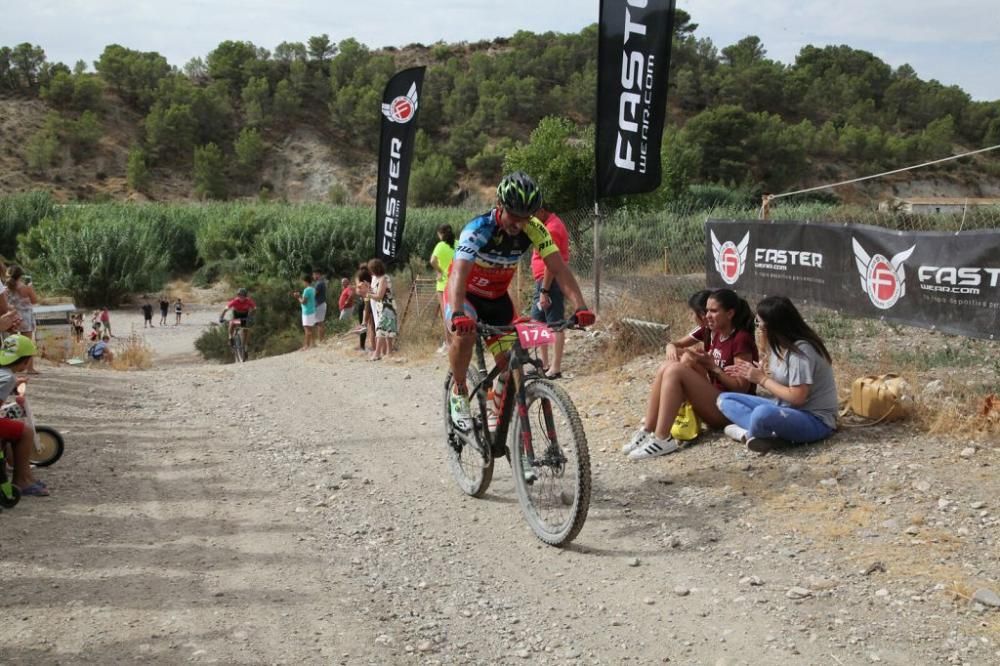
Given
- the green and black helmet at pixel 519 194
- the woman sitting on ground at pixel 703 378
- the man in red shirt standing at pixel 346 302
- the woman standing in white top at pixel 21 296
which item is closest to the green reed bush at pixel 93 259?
the man in red shirt standing at pixel 346 302

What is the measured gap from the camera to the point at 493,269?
575 centimetres

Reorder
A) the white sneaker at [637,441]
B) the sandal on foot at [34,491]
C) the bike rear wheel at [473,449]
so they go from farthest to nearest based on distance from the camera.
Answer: the white sneaker at [637,441] < the sandal on foot at [34,491] < the bike rear wheel at [473,449]

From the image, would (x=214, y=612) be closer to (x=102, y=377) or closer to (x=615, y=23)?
(x=615, y=23)

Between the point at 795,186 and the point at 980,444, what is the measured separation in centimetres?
8264

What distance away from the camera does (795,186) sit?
275ft

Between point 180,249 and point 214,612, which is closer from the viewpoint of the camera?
point 214,612

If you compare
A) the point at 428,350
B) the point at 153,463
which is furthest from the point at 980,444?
the point at 428,350

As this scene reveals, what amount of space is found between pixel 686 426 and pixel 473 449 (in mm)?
1811

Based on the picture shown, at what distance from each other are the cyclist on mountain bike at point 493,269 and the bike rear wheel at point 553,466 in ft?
1.52

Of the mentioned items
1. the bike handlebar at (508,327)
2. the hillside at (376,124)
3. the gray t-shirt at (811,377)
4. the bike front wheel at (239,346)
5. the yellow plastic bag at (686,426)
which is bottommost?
the bike front wheel at (239,346)

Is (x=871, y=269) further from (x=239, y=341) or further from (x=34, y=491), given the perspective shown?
(x=239, y=341)

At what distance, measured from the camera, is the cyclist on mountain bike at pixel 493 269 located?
17.1 ft

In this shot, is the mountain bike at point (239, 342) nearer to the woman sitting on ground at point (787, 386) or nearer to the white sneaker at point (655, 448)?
the white sneaker at point (655, 448)

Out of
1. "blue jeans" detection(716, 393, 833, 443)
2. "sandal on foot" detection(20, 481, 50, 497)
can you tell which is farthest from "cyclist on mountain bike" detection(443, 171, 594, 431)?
"sandal on foot" detection(20, 481, 50, 497)
